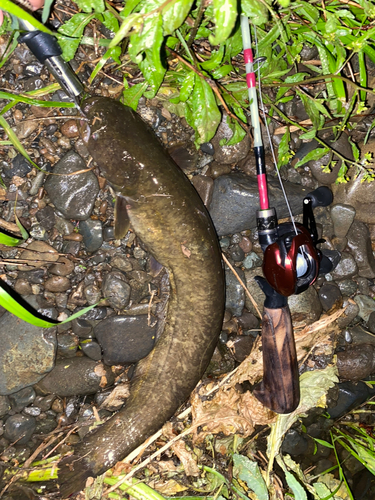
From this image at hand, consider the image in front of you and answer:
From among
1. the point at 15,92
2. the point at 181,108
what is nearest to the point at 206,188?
the point at 181,108

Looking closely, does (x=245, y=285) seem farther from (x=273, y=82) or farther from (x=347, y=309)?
(x=273, y=82)

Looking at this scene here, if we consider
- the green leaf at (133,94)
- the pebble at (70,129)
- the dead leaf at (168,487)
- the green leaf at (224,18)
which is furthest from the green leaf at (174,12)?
the dead leaf at (168,487)

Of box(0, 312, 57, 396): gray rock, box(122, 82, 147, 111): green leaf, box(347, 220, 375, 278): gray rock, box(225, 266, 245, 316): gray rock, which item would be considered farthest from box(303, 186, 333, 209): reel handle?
box(0, 312, 57, 396): gray rock

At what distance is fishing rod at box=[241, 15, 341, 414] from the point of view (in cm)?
264

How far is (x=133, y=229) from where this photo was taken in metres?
3.13

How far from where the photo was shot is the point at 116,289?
336 cm

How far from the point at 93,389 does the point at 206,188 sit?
2.14 m

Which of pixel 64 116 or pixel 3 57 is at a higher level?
pixel 3 57

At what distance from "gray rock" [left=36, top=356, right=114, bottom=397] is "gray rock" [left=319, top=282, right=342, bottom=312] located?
2.19 metres

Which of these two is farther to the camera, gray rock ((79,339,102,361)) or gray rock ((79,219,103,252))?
gray rock ((79,339,102,361))

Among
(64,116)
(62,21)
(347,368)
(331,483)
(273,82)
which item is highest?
(62,21)

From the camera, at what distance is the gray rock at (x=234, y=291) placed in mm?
3561

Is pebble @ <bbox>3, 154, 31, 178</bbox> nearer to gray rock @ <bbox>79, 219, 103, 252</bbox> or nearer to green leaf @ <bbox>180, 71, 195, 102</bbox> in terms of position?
gray rock @ <bbox>79, 219, 103, 252</bbox>

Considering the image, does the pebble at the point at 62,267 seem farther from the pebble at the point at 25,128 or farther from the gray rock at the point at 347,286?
the gray rock at the point at 347,286
